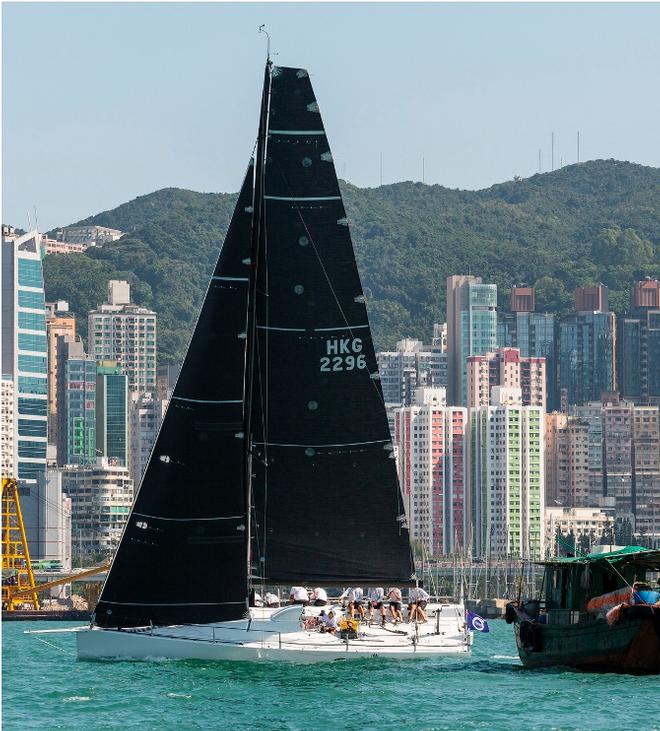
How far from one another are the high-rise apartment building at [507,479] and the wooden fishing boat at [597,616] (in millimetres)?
121528

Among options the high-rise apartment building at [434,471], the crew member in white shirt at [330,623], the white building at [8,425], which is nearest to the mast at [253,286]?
the crew member in white shirt at [330,623]

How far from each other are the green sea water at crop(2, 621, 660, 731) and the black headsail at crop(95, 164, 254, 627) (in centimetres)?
113

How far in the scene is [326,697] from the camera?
99.1 feet

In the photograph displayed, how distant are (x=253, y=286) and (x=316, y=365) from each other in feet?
5.81

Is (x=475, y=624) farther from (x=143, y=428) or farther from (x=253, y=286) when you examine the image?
(x=143, y=428)

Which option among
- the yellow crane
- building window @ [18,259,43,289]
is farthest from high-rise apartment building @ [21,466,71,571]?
the yellow crane

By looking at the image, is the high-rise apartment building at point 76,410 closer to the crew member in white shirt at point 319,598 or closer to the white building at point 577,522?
the white building at point 577,522

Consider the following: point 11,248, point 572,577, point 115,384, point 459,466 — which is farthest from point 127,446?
point 572,577

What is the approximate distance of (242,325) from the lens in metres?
35.1

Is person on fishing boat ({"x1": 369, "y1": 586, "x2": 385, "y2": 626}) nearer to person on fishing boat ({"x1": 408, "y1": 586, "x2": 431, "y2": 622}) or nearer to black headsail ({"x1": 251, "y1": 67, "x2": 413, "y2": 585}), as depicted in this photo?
black headsail ({"x1": 251, "y1": 67, "x2": 413, "y2": 585})

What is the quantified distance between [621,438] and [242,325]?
162086 millimetres

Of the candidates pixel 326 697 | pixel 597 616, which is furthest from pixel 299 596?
pixel 597 616

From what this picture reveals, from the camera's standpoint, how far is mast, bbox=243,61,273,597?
34.8 meters

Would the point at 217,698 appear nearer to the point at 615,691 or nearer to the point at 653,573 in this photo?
the point at 615,691
